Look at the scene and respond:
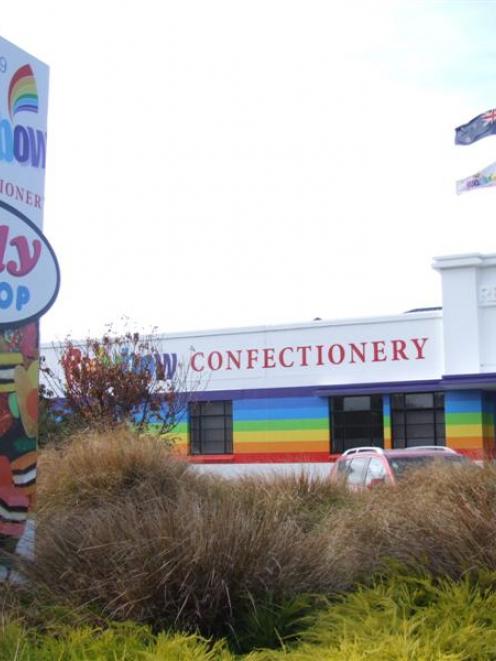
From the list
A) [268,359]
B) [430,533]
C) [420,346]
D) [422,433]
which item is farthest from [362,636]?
[268,359]

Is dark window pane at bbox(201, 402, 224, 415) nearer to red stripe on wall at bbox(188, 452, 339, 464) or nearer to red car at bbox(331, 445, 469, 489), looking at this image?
red stripe on wall at bbox(188, 452, 339, 464)

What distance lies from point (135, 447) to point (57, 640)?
4165 millimetres

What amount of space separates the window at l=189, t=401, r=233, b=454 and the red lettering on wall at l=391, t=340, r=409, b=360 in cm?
488

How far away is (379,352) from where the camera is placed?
25.5 m

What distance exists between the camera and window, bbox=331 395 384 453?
25.1 metres

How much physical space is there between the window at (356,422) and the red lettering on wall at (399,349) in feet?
3.70

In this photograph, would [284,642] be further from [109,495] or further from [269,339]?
[269,339]

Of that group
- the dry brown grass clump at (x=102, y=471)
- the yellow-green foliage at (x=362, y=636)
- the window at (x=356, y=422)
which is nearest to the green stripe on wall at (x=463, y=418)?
the window at (x=356, y=422)

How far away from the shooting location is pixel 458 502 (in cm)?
711

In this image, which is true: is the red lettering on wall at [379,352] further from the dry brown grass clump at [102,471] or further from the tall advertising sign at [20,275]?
the tall advertising sign at [20,275]

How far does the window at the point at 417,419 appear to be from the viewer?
24.5 m

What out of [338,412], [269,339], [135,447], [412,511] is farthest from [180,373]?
[412,511]

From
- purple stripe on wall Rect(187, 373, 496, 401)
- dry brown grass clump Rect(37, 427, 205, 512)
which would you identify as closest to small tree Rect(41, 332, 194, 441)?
dry brown grass clump Rect(37, 427, 205, 512)

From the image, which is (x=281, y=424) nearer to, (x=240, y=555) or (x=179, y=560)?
(x=240, y=555)
